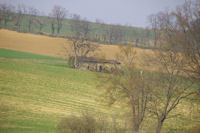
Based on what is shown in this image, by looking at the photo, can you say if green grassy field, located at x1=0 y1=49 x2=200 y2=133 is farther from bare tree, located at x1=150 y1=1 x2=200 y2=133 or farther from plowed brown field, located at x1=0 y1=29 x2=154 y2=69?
plowed brown field, located at x1=0 y1=29 x2=154 y2=69

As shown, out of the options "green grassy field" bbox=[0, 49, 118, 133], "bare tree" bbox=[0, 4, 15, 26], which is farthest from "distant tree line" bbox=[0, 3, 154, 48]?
"green grassy field" bbox=[0, 49, 118, 133]

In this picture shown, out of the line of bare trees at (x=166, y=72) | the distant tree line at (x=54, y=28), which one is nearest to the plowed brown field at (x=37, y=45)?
the distant tree line at (x=54, y=28)

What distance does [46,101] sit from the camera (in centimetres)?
2591

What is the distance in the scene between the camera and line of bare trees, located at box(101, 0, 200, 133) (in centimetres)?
1880

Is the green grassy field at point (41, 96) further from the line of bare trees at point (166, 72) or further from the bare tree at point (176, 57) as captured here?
the bare tree at point (176, 57)

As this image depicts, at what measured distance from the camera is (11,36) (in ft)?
236

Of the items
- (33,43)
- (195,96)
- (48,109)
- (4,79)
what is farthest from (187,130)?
(33,43)

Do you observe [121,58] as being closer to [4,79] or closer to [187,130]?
[187,130]

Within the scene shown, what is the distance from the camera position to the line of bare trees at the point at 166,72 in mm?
18797

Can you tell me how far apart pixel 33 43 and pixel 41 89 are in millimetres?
44425

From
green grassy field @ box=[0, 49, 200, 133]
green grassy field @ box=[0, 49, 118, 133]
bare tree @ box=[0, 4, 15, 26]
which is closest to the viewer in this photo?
green grassy field @ box=[0, 49, 118, 133]

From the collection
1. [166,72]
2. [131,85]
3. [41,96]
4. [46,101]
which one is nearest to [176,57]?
[166,72]

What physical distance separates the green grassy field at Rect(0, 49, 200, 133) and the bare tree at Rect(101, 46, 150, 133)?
4.36 ft

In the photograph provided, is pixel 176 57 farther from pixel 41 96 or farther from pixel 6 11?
pixel 6 11
